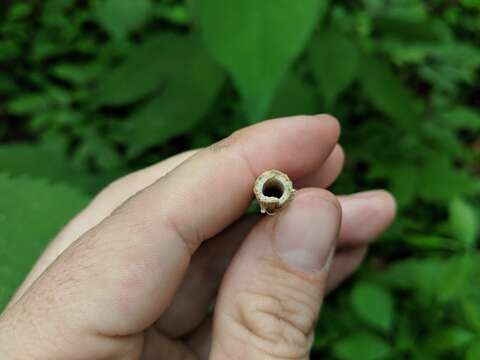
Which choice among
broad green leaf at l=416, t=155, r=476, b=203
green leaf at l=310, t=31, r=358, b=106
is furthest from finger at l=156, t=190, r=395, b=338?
broad green leaf at l=416, t=155, r=476, b=203

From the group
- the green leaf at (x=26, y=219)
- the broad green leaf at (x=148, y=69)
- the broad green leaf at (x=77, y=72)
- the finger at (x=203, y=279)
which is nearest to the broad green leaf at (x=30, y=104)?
the broad green leaf at (x=77, y=72)

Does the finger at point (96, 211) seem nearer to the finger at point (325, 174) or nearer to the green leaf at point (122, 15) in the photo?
the finger at point (325, 174)

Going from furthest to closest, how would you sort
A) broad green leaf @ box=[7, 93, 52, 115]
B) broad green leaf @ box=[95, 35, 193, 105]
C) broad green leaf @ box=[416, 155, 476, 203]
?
1. broad green leaf @ box=[7, 93, 52, 115]
2. broad green leaf @ box=[416, 155, 476, 203]
3. broad green leaf @ box=[95, 35, 193, 105]

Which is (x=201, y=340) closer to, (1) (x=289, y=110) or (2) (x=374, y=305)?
(2) (x=374, y=305)

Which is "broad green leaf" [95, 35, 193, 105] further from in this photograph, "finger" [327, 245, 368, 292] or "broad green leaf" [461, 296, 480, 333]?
"broad green leaf" [461, 296, 480, 333]

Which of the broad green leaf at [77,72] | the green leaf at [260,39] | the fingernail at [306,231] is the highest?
the green leaf at [260,39]

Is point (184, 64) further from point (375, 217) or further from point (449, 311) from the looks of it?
point (449, 311)

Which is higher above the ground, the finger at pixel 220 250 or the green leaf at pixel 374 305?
the finger at pixel 220 250
